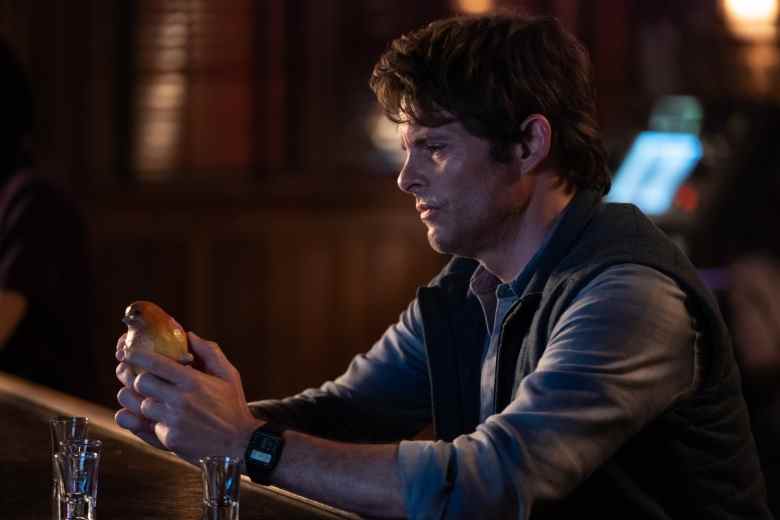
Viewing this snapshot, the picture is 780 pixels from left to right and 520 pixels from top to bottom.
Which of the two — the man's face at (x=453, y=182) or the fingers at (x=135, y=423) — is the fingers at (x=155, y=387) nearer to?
the fingers at (x=135, y=423)

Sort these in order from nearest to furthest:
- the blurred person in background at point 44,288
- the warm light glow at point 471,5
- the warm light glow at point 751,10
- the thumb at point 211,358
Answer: the thumb at point 211,358 → the blurred person in background at point 44,288 → the warm light glow at point 471,5 → the warm light glow at point 751,10

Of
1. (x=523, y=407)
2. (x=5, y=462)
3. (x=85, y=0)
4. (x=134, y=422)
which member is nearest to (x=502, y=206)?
(x=523, y=407)

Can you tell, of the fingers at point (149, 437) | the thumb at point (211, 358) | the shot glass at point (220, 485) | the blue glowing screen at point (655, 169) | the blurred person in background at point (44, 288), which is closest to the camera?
the shot glass at point (220, 485)

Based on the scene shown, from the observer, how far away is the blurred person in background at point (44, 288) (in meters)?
3.21

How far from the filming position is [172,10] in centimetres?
589

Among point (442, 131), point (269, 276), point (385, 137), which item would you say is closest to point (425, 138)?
point (442, 131)

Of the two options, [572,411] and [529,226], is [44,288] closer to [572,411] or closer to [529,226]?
[529,226]

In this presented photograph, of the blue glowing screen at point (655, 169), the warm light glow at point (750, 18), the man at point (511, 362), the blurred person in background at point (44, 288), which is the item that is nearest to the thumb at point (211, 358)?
the man at point (511, 362)

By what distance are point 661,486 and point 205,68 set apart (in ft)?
14.7

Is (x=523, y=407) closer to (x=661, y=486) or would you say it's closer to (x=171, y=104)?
(x=661, y=486)

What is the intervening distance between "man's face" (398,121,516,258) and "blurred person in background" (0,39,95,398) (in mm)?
1445

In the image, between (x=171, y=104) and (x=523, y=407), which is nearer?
(x=523, y=407)

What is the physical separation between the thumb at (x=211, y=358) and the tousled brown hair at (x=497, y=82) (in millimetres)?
458

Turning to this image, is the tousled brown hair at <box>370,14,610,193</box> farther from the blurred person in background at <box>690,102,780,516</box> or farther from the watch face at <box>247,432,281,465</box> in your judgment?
the blurred person in background at <box>690,102,780,516</box>
